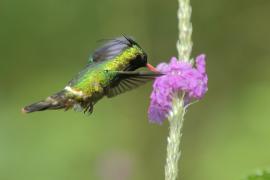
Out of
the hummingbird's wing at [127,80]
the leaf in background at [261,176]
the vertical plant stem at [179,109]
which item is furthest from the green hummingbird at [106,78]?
the leaf in background at [261,176]

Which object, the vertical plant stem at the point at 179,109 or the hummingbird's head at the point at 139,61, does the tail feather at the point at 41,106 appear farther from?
the vertical plant stem at the point at 179,109

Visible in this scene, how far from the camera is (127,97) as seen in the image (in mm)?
7715

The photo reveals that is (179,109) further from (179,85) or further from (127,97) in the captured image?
(127,97)

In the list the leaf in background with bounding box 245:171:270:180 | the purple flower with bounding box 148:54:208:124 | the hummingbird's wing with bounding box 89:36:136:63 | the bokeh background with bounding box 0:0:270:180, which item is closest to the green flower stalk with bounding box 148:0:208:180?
the purple flower with bounding box 148:54:208:124

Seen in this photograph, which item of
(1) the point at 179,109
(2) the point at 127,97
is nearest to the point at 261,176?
(1) the point at 179,109

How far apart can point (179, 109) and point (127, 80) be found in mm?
321

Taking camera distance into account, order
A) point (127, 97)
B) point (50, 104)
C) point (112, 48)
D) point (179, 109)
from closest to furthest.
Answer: point (179, 109), point (50, 104), point (112, 48), point (127, 97)

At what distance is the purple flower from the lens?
2.65 meters

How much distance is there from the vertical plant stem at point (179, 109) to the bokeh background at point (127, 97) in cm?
288

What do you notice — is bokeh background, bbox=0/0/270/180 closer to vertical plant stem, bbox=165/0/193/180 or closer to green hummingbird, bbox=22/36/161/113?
green hummingbird, bbox=22/36/161/113

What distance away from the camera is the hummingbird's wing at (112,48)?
287cm

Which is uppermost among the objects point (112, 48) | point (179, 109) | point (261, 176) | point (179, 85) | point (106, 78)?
point (112, 48)

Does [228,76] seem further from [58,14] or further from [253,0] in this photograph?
[58,14]

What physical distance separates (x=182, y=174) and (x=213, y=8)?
2293 millimetres
